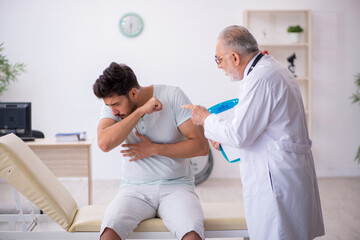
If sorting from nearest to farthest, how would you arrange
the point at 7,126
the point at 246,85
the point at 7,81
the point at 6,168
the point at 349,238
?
1. the point at 246,85
2. the point at 6,168
3. the point at 349,238
4. the point at 7,126
5. the point at 7,81

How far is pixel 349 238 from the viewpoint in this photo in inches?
117

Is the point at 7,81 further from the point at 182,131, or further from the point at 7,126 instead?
the point at 182,131

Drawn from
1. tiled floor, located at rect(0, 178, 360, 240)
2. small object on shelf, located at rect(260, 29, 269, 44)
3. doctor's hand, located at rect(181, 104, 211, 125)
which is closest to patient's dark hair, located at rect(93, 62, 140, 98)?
doctor's hand, located at rect(181, 104, 211, 125)

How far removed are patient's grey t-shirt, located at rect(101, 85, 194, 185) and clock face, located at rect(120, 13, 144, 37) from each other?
112 inches

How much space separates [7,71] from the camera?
15.1 ft

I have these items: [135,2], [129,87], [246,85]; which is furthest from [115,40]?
[246,85]

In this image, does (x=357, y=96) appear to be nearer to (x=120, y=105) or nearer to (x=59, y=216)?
(x=120, y=105)

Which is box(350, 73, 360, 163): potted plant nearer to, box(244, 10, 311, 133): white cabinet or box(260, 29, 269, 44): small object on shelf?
box(244, 10, 311, 133): white cabinet

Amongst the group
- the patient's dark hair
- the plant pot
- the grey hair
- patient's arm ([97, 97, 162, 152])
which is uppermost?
the plant pot

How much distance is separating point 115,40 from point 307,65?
218cm

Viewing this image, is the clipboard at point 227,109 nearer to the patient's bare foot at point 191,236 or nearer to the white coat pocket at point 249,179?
the white coat pocket at point 249,179

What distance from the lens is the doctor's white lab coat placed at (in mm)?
1599

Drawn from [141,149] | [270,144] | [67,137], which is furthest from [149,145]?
[67,137]

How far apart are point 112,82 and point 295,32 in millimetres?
3287
